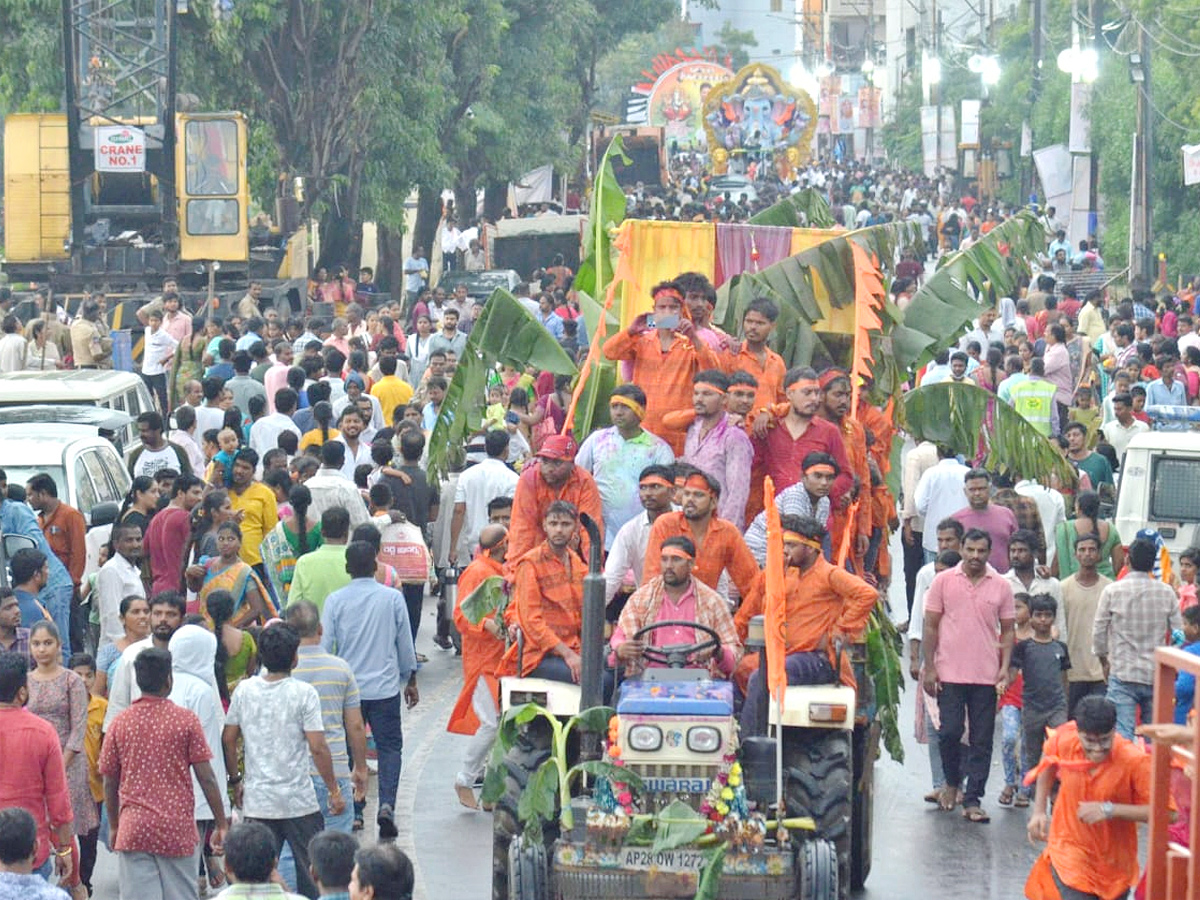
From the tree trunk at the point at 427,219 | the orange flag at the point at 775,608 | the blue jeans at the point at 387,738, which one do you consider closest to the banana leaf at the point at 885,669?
the orange flag at the point at 775,608

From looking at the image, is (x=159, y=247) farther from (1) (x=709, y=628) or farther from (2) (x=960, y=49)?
(2) (x=960, y=49)

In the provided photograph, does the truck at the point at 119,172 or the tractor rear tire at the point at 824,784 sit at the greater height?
the truck at the point at 119,172

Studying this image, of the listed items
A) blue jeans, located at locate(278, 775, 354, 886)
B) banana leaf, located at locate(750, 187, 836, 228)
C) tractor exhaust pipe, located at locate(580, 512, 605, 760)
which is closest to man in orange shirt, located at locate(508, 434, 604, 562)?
tractor exhaust pipe, located at locate(580, 512, 605, 760)

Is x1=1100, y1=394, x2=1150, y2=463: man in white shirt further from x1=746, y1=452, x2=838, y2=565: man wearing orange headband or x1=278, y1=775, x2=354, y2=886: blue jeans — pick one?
x1=278, y1=775, x2=354, y2=886: blue jeans

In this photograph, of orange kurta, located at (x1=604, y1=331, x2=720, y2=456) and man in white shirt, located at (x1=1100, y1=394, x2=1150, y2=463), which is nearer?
orange kurta, located at (x1=604, y1=331, x2=720, y2=456)

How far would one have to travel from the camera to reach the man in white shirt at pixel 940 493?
16.8m

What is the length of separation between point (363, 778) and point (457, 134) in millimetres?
33760

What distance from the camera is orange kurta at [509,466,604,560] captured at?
36.9 feet

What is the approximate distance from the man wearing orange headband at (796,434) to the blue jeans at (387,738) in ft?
7.28

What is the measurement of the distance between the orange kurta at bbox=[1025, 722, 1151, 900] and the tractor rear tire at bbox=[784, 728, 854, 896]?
1.06 meters

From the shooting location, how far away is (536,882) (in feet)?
31.0

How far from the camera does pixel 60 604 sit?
13305 mm

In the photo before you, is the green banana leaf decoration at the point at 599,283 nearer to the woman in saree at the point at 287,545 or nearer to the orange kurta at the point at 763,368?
the orange kurta at the point at 763,368

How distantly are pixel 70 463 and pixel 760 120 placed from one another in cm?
7614
